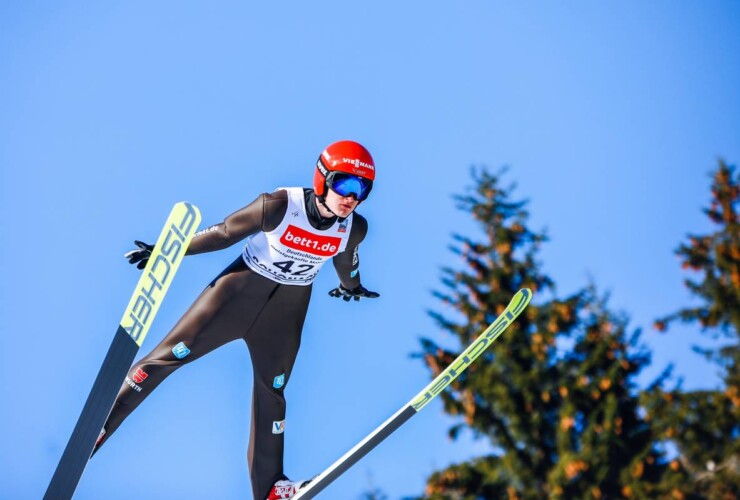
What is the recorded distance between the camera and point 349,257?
20.6 ft

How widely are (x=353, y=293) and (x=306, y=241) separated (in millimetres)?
1001

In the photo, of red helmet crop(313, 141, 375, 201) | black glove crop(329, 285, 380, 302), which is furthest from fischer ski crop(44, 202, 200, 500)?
black glove crop(329, 285, 380, 302)

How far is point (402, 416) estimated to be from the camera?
20.2ft

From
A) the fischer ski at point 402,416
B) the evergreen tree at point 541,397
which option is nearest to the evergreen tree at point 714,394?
the evergreen tree at point 541,397

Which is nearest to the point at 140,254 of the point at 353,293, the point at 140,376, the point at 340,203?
the point at 140,376

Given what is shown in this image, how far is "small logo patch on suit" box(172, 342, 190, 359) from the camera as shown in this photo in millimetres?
5629

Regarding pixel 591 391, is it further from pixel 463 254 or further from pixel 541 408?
pixel 463 254

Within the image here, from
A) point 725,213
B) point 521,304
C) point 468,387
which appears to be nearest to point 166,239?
point 521,304

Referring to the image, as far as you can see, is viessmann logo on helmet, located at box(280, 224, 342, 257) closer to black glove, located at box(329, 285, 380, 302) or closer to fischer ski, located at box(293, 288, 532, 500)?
black glove, located at box(329, 285, 380, 302)

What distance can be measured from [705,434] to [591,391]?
2785 millimetres

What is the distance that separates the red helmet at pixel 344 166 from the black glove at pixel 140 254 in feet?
3.76

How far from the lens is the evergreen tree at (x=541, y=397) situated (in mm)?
19828

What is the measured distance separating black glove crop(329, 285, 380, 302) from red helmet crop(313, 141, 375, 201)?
3.86 ft

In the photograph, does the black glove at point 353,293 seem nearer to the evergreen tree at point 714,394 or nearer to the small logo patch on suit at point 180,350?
the small logo patch on suit at point 180,350
